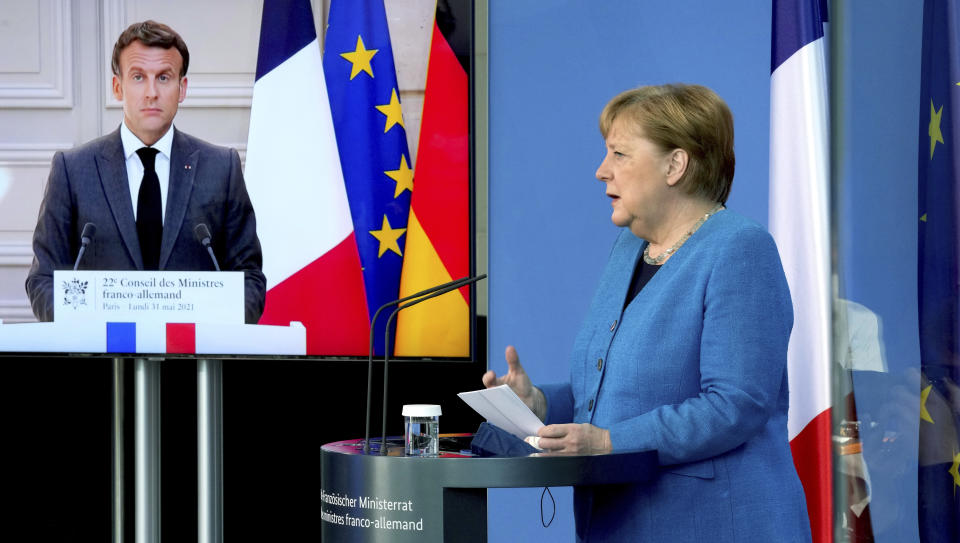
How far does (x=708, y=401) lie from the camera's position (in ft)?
5.64

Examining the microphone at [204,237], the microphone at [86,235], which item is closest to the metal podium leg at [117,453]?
the microphone at [86,235]

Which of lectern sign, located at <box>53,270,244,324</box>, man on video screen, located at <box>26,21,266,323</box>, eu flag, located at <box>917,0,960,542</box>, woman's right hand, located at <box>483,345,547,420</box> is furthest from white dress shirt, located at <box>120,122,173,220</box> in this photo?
eu flag, located at <box>917,0,960,542</box>

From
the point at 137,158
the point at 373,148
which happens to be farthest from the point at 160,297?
the point at 373,148

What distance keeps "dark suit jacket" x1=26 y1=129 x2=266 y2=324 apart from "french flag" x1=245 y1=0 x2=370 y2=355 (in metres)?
0.06

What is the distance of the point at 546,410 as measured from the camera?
2045 millimetres

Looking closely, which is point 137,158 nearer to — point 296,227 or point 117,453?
point 296,227

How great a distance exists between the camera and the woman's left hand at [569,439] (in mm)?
1676

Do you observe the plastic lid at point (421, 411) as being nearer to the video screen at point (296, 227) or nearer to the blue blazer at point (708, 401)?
the blue blazer at point (708, 401)

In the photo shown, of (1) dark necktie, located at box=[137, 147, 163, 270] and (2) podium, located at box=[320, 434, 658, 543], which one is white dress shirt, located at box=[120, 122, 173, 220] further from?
(2) podium, located at box=[320, 434, 658, 543]

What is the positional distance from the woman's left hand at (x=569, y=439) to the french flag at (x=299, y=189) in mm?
1589

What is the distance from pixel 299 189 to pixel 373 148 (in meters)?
0.27

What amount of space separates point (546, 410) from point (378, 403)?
1.42 m

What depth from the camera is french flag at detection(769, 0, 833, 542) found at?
276 cm

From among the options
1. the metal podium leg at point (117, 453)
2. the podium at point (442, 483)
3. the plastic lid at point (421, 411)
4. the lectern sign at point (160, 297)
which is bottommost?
the metal podium leg at point (117, 453)
